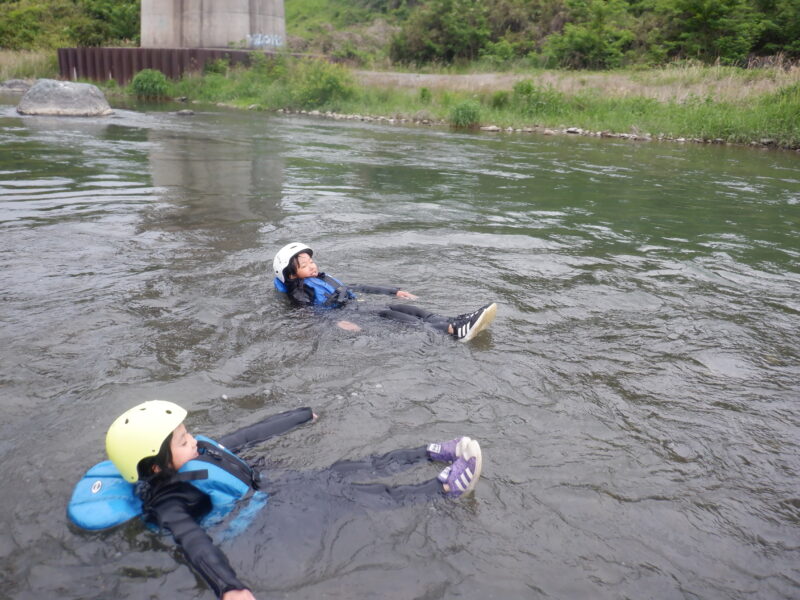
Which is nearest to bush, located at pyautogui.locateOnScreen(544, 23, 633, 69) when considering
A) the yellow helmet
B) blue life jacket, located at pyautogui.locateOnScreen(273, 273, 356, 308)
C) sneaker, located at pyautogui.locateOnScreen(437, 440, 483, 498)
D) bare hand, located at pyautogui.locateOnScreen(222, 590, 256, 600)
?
blue life jacket, located at pyautogui.locateOnScreen(273, 273, 356, 308)

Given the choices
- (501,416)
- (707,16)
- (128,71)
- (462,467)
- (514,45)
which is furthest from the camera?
(128,71)

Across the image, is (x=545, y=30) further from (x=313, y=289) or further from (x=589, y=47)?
(x=313, y=289)

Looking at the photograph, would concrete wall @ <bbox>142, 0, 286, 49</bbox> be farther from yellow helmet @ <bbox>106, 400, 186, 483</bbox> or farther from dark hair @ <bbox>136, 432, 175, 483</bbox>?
dark hair @ <bbox>136, 432, 175, 483</bbox>

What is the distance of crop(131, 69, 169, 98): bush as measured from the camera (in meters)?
37.2

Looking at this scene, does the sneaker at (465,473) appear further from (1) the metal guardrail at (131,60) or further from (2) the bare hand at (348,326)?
(1) the metal guardrail at (131,60)

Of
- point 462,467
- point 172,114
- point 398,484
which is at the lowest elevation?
point 398,484

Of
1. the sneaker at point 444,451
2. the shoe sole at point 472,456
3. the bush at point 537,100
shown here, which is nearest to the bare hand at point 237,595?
the shoe sole at point 472,456

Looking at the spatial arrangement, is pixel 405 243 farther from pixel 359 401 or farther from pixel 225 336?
pixel 359 401

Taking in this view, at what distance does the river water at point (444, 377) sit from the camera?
3375 mm

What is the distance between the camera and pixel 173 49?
3922cm

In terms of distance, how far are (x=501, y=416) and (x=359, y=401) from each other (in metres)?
1.11

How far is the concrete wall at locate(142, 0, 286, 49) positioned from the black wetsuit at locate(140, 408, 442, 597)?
138ft

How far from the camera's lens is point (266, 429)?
4.35 m

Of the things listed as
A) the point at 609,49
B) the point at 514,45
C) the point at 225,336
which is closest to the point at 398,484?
the point at 225,336
